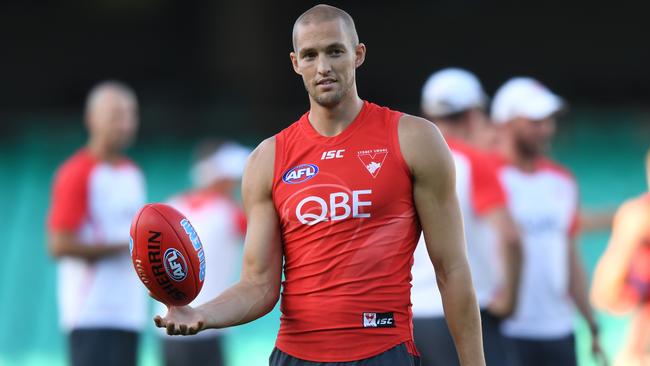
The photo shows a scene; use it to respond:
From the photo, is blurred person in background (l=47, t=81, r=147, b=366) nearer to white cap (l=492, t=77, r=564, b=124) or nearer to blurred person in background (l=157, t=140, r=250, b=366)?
blurred person in background (l=157, t=140, r=250, b=366)

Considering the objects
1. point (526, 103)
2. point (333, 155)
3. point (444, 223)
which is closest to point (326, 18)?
point (333, 155)

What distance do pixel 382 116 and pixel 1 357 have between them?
909cm

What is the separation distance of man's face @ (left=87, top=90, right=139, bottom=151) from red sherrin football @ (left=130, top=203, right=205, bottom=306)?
3.58 m

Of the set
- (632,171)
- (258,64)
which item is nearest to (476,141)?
(632,171)

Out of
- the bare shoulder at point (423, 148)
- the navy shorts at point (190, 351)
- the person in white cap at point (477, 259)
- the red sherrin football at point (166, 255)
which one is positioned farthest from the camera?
the navy shorts at point (190, 351)

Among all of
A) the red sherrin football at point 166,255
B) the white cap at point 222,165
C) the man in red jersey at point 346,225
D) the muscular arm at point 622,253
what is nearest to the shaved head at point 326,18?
the man in red jersey at point 346,225

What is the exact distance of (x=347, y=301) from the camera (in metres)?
4.12

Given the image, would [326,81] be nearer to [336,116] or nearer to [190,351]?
[336,116]

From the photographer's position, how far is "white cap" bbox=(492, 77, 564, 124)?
7.06m

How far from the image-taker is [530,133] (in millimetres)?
7121

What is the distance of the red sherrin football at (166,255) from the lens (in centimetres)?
399

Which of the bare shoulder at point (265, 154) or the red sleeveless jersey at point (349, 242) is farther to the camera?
the bare shoulder at point (265, 154)

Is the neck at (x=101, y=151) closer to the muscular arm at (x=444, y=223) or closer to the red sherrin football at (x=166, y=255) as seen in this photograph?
the red sherrin football at (x=166, y=255)

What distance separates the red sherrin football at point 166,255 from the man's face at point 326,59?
69 centimetres
